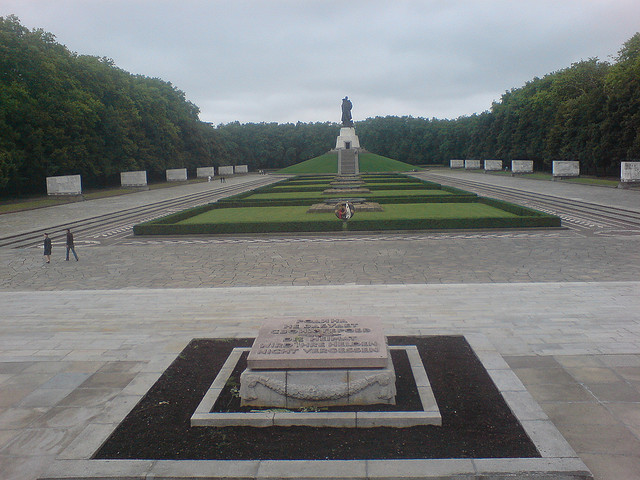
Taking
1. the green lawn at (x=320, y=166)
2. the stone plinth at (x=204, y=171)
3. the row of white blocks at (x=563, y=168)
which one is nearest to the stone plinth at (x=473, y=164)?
the row of white blocks at (x=563, y=168)

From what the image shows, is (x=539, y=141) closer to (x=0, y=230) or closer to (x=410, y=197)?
(x=410, y=197)

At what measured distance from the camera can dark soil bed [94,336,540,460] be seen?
15.7 feet

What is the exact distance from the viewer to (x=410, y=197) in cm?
3203

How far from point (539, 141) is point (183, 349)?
239 ft

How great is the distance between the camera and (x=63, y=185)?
4038cm

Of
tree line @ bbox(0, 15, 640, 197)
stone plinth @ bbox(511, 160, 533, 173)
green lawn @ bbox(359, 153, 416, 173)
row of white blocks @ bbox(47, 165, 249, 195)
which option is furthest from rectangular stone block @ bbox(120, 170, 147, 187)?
stone plinth @ bbox(511, 160, 533, 173)

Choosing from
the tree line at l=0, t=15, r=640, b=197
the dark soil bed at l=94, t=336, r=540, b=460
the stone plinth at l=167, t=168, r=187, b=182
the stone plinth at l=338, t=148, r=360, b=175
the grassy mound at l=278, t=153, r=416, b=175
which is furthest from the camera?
the grassy mound at l=278, t=153, r=416, b=175

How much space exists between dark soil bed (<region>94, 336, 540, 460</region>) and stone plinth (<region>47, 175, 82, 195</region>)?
39246 millimetres

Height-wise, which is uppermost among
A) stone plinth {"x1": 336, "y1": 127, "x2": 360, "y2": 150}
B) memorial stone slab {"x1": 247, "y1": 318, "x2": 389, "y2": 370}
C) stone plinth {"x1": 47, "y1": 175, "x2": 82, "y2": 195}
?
stone plinth {"x1": 336, "y1": 127, "x2": 360, "y2": 150}

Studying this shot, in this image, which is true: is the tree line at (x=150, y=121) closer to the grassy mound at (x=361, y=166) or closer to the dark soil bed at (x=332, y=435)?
the grassy mound at (x=361, y=166)

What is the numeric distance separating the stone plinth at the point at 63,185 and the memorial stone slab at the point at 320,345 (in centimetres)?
3947

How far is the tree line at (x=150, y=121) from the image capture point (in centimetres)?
4062

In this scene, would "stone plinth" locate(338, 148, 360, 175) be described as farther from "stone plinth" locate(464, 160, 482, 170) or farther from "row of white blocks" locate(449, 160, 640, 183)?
"stone plinth" locate(464, 160, 482, 170)

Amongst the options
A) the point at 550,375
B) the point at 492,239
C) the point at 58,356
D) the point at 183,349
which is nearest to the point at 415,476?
the point at 550,375
